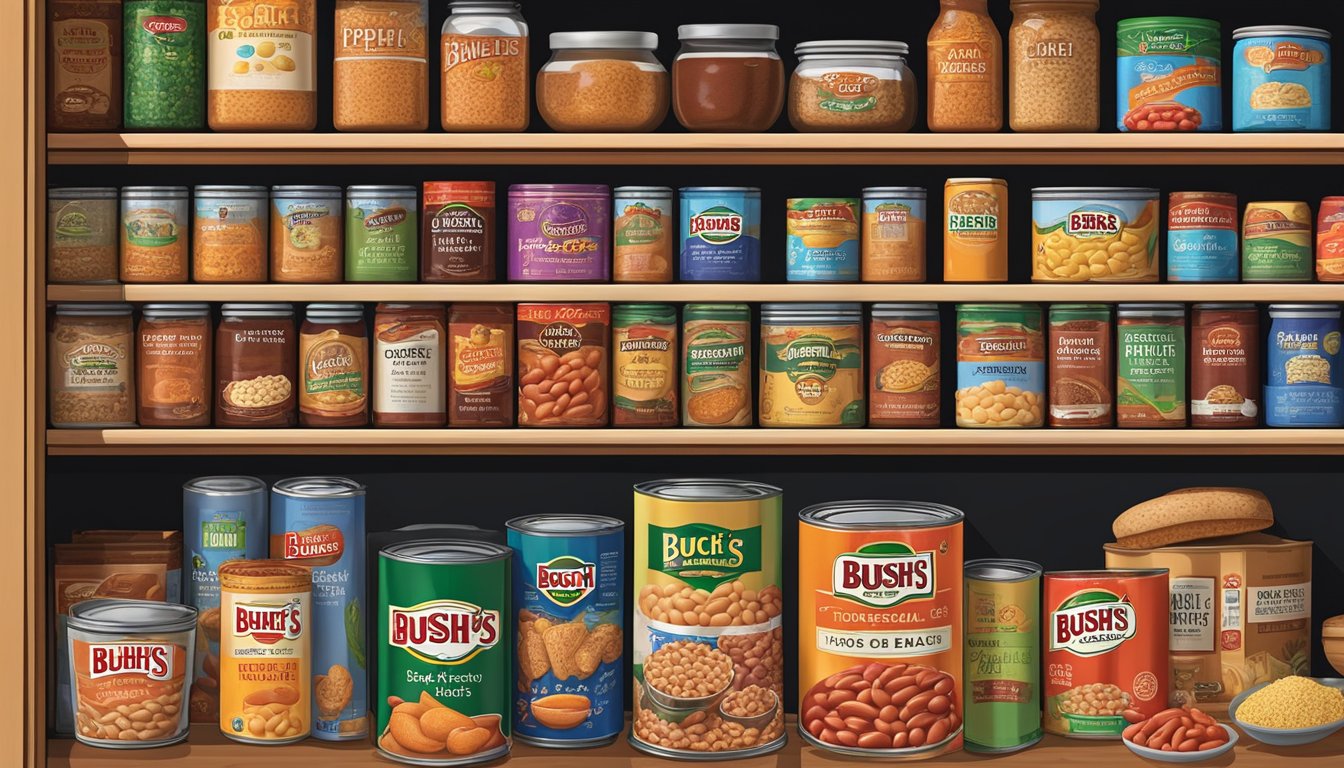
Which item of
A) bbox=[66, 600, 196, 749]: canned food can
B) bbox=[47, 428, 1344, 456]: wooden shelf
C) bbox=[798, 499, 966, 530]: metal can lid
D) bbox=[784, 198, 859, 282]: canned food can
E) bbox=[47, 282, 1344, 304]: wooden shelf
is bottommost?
bbox=[66, 600, 196, 749]: canned food can

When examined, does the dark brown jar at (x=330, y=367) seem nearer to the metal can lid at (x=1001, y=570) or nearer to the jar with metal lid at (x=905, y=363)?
the jar with metal lid at (x=905, y=363)

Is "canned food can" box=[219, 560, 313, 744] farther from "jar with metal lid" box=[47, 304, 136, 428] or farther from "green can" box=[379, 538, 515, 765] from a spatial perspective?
"jar with metal lid" box=[47, 304, 136, 428]

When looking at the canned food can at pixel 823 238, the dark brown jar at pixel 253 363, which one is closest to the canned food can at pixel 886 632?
the canned food can at pixel 823 238

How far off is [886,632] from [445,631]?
583 millimetres

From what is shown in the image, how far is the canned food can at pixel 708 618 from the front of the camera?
74.1 inches

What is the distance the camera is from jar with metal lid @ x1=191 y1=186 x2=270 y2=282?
194 cm

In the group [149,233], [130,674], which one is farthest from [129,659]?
[149,233]

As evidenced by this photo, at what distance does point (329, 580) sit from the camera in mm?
1966

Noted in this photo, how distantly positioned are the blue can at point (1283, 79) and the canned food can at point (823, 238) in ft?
1.83

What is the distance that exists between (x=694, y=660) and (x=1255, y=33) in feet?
3.75

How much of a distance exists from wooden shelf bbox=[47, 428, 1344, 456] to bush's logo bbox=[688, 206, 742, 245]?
0.26 metres

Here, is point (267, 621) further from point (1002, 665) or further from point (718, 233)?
point (1002, 665)

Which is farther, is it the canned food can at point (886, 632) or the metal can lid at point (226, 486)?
the metal can lid at point (226, 486)

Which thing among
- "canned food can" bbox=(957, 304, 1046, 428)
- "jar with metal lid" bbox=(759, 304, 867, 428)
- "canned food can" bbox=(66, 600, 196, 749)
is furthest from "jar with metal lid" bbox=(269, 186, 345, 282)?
"canned food can" bbox=(957, 304, 1046, 428)
